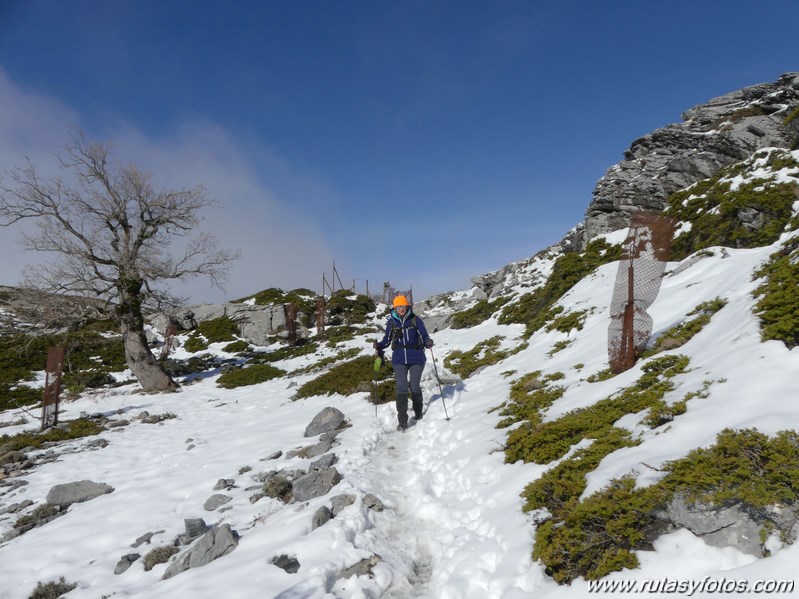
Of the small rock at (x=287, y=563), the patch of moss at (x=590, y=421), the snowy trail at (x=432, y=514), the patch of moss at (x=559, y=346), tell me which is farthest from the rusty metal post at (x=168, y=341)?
the patch of moss at (x=590, y=421)

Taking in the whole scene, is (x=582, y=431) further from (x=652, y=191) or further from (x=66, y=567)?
(x=652, y=191)

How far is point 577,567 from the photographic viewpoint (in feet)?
11.1

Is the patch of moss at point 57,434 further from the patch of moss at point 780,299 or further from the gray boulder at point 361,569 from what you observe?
→ the patch of moss at point 780,299

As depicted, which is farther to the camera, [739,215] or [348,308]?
[348,308]

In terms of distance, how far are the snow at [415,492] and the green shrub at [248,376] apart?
23.0 ft

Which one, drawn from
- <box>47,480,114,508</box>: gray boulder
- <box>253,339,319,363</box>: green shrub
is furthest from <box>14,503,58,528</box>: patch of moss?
<box>253,339,319,363</box>: green shrub

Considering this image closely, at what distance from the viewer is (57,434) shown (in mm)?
11141

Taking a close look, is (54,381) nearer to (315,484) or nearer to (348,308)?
(315,484)

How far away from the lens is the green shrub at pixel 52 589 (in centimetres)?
447

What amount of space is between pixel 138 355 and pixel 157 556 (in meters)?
15.0

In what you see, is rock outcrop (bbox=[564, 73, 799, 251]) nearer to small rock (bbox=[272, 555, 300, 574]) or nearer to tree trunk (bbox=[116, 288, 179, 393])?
small rock (bbox=[272, 555, 300, 574])

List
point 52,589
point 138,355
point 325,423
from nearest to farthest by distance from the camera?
1. point 52,589
2. point 325,423
3. point 138,355

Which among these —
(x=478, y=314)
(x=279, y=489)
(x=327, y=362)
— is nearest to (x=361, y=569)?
(x=279, y=489)

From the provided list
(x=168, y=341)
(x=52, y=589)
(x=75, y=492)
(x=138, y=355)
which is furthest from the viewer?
(x=168, y=341)
